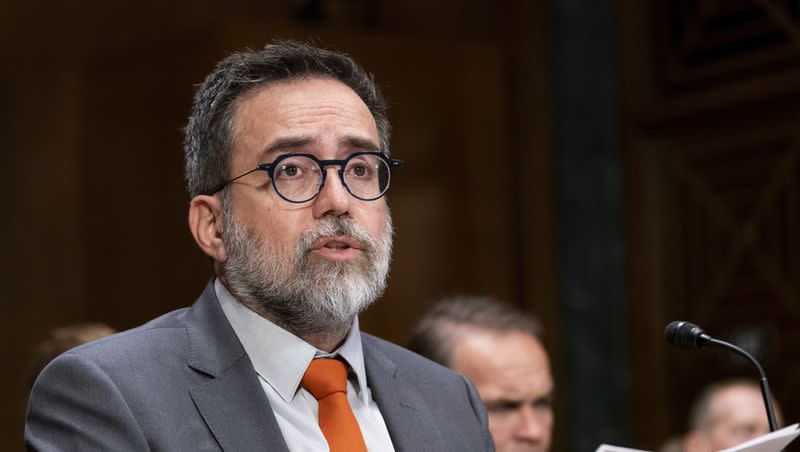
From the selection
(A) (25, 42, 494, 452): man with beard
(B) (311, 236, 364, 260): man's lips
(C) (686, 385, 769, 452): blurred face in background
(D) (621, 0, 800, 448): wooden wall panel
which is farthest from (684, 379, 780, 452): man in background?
(B) (311, 236, 364, 260): man's lips

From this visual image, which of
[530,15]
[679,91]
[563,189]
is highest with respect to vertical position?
[530,15]

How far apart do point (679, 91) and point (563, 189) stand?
2.10 ft

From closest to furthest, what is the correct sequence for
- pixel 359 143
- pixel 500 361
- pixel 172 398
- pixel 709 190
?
1. pixel 172 398
2. pixel 359 143
3. pixel 500 361
4. pixel 709 190

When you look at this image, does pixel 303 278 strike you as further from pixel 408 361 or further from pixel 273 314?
pixel 408 361

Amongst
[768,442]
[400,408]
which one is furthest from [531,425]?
[768,442]

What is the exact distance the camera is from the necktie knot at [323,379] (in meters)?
2.29

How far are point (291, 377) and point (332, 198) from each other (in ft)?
1.03

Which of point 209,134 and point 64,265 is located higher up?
point 209,134

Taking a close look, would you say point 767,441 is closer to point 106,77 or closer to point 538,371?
point 538,371

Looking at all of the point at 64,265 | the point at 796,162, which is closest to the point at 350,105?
the point at 796,162

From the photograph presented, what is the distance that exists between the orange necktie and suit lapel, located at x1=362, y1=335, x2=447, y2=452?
109mm

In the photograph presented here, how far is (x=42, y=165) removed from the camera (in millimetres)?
5379

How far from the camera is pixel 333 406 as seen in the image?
2268 millimetres

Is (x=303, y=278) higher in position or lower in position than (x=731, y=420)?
higher
